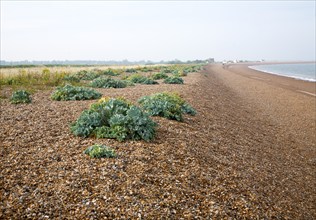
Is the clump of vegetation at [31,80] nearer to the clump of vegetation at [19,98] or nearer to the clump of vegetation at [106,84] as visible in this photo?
the clump of vegetation at [106,84]

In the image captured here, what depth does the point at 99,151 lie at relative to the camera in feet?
17.2

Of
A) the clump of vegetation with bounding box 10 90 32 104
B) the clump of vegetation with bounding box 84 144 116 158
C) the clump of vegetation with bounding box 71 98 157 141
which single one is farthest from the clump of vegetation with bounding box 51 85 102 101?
the clump of vegetation with bounding box 84 144 116 158

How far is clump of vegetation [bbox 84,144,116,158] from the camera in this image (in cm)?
525

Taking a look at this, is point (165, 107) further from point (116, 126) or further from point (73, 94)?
point (73, 94)

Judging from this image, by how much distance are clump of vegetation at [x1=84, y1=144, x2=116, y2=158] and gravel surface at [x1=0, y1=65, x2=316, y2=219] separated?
13cm

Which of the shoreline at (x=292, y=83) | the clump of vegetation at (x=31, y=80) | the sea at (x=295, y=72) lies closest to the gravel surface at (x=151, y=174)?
the clump of vegetation at (x=31, y=80)

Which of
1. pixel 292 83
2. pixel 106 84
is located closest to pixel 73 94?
pixel 106 84

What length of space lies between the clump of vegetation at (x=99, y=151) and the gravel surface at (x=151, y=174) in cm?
13

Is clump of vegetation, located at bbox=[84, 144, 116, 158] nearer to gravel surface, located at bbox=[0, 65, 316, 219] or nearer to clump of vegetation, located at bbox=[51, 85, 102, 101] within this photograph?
gravel surface, located at bbox=[0, 65, 316, 219]

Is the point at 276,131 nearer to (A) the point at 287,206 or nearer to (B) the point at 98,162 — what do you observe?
(A) the point at 287,206

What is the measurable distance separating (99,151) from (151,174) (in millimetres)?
1043

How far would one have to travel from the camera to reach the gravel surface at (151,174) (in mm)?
4008

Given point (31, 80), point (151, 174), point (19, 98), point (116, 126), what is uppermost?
point (31, 80)

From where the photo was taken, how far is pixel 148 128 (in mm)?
6492
